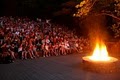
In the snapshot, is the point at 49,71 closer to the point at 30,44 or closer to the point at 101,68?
the point at 101,68

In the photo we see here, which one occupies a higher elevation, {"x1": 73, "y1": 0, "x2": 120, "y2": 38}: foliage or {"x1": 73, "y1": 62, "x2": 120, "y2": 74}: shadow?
{"x1": 73, "y1": 0, "x2": 120, "y2": 38}: foliage

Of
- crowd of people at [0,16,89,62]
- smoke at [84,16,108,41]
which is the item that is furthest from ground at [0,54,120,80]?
smoke at [84,16,108,41]

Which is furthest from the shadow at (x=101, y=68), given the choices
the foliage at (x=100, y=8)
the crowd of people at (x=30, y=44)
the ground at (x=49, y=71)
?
the crowd of people at (x=30, y=44)

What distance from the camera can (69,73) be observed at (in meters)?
13.2

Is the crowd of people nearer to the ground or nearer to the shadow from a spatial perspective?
the ground

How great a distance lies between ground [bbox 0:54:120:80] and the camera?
12379mm

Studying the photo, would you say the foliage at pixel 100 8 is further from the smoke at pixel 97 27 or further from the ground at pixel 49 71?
the smoke at pixel 97 27

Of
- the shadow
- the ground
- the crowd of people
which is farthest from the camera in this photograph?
the crowd of people

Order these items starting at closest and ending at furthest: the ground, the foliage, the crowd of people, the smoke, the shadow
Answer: the ground → the shadow → the foliage → the crowd of people → the smoke

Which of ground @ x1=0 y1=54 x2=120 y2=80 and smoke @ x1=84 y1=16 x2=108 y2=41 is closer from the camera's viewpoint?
ground @ x1=0 y1=54 x2=120 y2=80

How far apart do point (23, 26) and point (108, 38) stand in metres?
8.44

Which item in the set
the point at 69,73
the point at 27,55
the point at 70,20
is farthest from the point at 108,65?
the point at 70,20

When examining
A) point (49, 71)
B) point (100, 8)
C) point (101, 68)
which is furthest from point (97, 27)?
point (49, 71)

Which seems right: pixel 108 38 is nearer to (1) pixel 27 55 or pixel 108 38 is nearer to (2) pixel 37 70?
(1) pixel 27 55
